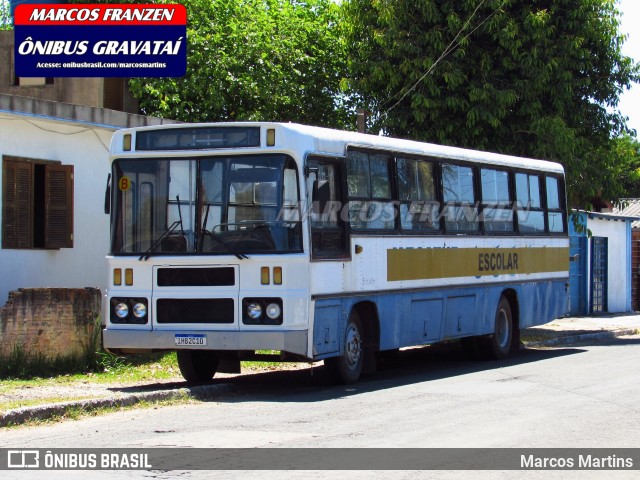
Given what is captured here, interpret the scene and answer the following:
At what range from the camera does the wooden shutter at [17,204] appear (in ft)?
54.0

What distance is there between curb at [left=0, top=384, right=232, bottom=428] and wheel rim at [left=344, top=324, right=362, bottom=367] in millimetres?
1553

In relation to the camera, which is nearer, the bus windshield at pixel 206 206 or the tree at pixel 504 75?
the bus windshield at pixel 206 206

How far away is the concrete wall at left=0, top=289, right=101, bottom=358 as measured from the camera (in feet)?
48.4

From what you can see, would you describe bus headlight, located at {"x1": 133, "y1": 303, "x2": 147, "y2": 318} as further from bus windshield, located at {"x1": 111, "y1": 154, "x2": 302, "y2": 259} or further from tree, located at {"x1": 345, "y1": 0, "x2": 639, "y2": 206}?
tree, located at {"x1": 345, "y1": 0, "x2": 639, "y2": 206}

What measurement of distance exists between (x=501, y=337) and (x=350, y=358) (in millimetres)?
5510

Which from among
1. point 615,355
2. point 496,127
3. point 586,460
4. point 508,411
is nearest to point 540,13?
point 496,127

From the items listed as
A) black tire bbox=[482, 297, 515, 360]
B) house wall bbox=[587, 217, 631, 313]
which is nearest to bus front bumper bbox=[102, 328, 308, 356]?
black tire bbox=[482, 297, 515, 360]

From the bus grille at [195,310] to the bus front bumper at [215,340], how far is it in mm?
157

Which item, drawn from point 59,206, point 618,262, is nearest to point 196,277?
point 59,206

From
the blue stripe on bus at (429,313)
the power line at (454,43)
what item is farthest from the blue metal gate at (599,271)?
the blue stripe on bus at (429,313)

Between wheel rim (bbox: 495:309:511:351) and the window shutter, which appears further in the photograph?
wheel rim (bbox: 495:309:511:351)

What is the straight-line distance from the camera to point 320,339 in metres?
13.5

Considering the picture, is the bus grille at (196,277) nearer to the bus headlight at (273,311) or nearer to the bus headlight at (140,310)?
the bus headlight at (140,310)

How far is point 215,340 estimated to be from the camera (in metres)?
13.3
